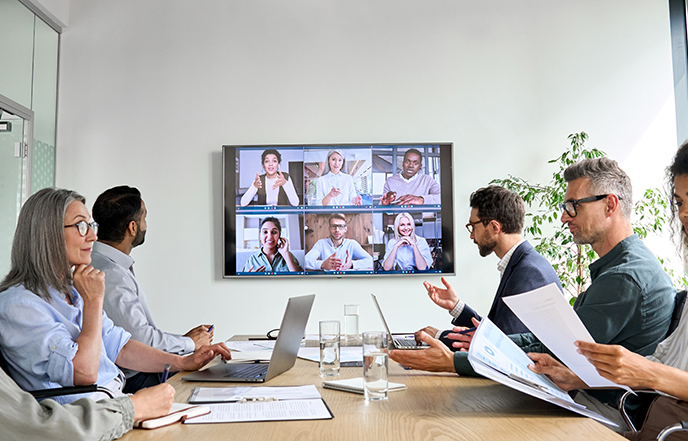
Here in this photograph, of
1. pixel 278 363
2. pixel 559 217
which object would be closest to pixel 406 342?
pixel 278 363

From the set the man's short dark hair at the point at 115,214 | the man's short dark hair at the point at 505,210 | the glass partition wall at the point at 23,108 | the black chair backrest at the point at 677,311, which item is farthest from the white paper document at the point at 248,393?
the glass partition wall at the point at 23,108

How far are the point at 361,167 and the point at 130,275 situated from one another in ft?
6.27

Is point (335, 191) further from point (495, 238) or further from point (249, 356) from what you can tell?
point (249, 356)

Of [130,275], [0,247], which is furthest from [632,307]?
[0,247]

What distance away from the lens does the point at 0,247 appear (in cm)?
339

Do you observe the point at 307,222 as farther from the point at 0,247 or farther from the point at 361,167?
the point at 0,247

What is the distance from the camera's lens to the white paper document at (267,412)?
1.20m

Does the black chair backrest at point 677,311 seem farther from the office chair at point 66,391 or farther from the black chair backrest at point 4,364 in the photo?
the black chair backrest at point 4,364

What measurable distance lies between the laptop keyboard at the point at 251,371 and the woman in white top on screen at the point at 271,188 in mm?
2043

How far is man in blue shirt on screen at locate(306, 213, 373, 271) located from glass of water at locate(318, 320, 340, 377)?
2085 mm

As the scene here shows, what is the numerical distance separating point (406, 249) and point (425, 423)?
269cm

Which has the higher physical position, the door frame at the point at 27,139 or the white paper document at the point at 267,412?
the door frame at the point at 27,139

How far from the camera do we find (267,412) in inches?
49.2

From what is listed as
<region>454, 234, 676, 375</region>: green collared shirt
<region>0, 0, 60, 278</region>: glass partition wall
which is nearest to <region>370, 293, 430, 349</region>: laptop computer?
<region>454, 234, 676, 375</region>: green collared shirt
